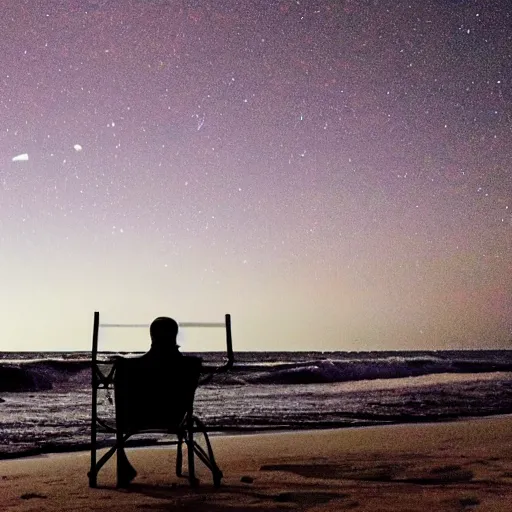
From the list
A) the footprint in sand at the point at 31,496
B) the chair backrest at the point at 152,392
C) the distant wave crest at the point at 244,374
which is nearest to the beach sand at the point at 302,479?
the footprint in sand at the point at 31,496

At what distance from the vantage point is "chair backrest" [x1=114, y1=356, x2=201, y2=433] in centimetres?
442

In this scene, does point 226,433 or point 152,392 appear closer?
point 152,392

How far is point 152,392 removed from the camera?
4453mm

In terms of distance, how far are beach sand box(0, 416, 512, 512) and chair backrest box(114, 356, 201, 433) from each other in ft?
1.56

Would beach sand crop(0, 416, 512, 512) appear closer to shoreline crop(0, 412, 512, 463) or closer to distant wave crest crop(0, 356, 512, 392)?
shoreline crop(0, 412, 512, 463)

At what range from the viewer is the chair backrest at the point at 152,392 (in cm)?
442

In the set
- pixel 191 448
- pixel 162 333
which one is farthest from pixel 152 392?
pixel 191 448

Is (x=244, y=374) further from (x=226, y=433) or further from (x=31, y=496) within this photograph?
(x=31, y=496)

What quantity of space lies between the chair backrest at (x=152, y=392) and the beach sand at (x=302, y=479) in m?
0.48

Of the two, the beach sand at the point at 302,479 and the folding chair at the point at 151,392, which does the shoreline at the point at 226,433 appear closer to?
the beach sand at the point at 302,479

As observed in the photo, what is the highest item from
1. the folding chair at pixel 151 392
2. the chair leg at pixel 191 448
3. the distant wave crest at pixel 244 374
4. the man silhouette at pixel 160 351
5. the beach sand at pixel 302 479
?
the man silhouette at pixel 160 351

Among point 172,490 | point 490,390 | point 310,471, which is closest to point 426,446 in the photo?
point 310,471

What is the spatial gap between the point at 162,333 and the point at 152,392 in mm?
382

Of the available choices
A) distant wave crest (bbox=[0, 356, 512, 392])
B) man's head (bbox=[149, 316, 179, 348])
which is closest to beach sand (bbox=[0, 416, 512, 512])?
man's head (bbox=[149, 316, 179, 348])
